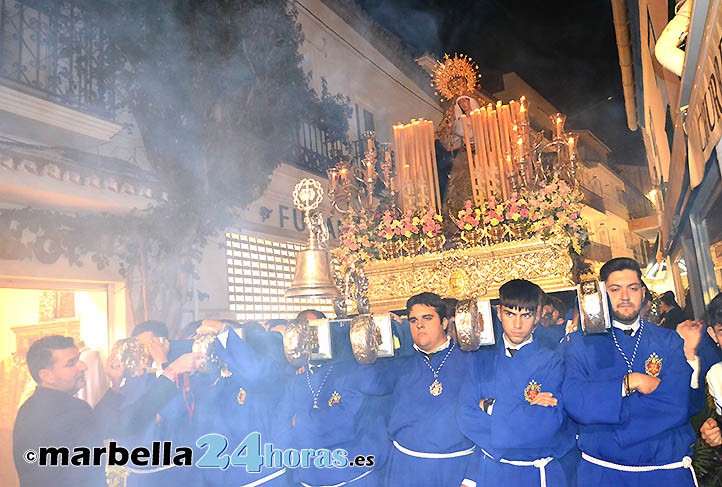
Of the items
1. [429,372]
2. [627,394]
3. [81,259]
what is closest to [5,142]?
[81,259]

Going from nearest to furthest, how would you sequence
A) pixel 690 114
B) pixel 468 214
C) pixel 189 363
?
pixel 189 363
pixel 690 114
pixel 468 214

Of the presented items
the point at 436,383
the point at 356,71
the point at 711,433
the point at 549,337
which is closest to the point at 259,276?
the point at 356,71

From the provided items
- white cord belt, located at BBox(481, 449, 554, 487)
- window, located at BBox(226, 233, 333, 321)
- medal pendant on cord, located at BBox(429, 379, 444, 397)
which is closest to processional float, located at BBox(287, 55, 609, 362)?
window, located at BBox(226, 233, 333, 321)

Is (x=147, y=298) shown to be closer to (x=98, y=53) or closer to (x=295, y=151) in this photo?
(x=98, y=53)

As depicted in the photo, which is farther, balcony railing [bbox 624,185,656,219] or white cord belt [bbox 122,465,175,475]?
balcony railing [bbox 624,185,656,219]

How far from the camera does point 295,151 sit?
778 cm

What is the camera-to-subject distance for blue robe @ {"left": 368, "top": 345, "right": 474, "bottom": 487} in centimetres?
245

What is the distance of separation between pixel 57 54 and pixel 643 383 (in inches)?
203

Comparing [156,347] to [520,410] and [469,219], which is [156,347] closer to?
[520,410]

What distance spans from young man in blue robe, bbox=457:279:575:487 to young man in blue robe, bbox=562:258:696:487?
0.08 m

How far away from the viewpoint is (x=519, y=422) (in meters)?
2.18

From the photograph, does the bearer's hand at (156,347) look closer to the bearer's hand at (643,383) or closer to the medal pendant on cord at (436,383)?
the medal pendant on cord at (436,383)

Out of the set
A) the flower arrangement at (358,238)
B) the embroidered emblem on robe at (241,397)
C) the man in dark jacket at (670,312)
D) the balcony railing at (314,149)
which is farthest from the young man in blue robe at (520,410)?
the balcony railing at (314,149)

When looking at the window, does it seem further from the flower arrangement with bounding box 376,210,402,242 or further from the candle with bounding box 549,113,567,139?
the candle with bounding box 549,113,567,139
